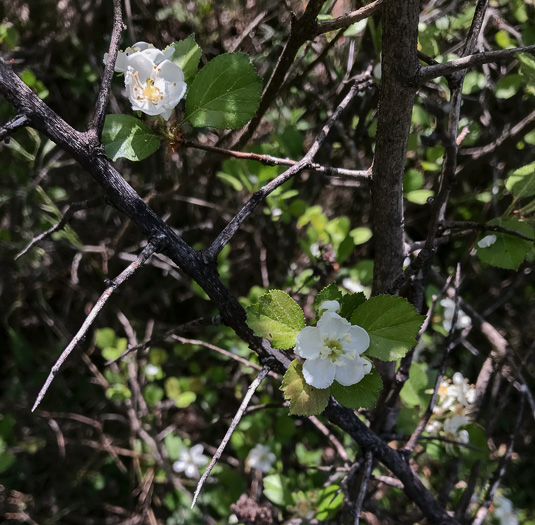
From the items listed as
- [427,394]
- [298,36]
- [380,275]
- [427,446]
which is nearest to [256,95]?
[298,36]

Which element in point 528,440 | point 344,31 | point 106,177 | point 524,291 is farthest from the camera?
point 528,440

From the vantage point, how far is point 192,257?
796mm

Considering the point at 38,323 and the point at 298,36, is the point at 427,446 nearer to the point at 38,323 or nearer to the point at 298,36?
the point at 298,36

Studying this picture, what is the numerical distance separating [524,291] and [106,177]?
1889 millimetres

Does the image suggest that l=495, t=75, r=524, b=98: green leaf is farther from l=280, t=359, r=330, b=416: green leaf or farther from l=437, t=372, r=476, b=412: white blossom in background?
l=280, t=359, r=330, b=416: green leaf

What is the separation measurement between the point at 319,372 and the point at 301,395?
5 centimetres

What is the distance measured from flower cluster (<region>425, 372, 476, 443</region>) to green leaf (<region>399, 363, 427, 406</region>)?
0.43 feet

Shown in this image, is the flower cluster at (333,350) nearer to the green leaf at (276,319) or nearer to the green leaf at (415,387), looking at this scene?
the green leaf at (276,319)

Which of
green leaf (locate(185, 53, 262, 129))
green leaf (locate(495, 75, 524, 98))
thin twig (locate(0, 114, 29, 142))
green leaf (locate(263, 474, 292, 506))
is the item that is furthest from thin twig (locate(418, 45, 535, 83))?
green leaf (locate(263, 474, 292, 506))

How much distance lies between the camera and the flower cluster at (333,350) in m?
0.76

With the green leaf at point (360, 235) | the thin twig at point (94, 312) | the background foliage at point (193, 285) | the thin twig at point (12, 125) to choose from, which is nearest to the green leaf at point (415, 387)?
the background foliage at point (193, 285)

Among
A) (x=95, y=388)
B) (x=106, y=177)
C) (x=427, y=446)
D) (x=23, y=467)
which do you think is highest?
(x=106, y=177)

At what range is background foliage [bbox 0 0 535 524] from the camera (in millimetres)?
1598

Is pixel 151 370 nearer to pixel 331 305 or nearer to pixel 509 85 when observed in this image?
pixel 331 305
